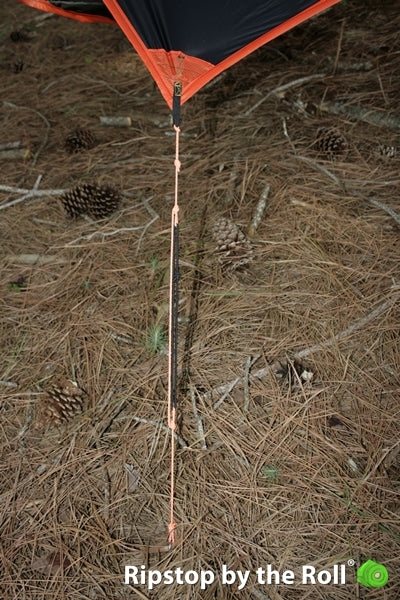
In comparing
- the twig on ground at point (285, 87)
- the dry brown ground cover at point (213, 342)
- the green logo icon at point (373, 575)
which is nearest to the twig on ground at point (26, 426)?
the dry brown ground cover at point (213, 342)

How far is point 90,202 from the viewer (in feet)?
7.13

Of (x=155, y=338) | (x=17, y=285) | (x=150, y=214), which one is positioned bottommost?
(x=155, y=338)

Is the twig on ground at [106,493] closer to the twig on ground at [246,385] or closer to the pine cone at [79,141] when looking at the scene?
the twig on ground at [246,385]

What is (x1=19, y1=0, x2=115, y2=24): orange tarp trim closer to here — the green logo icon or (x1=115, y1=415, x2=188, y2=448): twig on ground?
(x1=115, y1=415, x2=188, y2=448): twig on ground

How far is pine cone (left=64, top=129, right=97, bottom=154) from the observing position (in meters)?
2.51

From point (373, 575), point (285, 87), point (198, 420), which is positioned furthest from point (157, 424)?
point (285, 87)

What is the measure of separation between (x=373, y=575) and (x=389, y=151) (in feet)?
5.79

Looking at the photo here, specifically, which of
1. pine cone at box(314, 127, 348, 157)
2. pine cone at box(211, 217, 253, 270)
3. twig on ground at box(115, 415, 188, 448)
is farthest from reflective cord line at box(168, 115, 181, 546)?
pine cone at box(314, 127, 348, 157)

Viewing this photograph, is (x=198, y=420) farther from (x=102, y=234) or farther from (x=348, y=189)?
(x=348, y=189)

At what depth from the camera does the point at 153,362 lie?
170cm

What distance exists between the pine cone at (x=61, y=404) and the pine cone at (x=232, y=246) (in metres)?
0.75

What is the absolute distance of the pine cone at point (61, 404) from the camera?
1.58 m

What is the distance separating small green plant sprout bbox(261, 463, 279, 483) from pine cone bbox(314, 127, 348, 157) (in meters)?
1.49

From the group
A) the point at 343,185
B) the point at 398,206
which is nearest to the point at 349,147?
the point at 343,185
